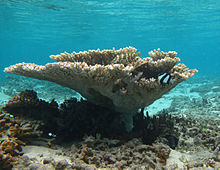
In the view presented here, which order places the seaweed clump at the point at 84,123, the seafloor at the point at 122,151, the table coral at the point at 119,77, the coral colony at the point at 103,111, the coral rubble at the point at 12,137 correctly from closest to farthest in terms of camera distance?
the coral rubble at the point at 12,137 < the seafloor at the point at 122,151 < the coral colony at the point at 103,111 < the table coral at the point at 119,77 < the seaweed clump at the point at 84,123

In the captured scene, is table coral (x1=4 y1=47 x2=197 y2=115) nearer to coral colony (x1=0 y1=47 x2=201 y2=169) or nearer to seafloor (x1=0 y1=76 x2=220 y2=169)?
coral colony (x1=0 y1=47 x2=201 y2=169)

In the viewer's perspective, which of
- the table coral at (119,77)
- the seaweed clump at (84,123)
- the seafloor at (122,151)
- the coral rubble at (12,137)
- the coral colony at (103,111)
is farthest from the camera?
the seaweed clump at (84,123)

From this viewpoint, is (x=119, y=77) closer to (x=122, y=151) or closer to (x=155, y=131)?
(x=122, y=151)

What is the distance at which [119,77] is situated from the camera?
374 cm

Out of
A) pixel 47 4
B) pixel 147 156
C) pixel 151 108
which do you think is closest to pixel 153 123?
pixel 147 156

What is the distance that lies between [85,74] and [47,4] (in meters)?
26.9

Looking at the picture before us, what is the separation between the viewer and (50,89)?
15898mm

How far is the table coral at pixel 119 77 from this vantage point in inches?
143

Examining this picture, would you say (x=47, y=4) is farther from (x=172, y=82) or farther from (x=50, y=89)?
(x=172, y=82)

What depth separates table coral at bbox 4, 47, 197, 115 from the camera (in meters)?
3.64

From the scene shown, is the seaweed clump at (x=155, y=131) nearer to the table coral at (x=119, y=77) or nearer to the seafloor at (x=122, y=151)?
the seafloor at (x=122, y=151)

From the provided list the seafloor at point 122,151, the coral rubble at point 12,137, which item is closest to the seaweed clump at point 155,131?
the seafloor at point 122,151

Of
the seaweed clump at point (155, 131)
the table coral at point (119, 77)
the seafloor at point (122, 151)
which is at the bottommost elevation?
the seafloor at point (122, 151)

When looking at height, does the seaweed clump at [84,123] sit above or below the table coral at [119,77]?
below
